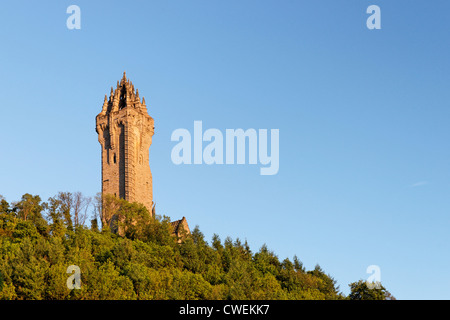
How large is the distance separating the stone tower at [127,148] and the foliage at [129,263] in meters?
4.95

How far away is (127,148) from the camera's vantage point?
89.2 m

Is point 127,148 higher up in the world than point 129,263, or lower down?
higher up

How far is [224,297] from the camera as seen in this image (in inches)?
2266

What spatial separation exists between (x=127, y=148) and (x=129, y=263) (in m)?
29.8

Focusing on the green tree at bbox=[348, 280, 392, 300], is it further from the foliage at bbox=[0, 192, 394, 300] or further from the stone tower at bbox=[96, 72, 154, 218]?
the stone tower at bbox=[96, 72, 154, 218]

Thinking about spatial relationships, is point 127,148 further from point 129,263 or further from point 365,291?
point 365,291

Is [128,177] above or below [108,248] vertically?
above

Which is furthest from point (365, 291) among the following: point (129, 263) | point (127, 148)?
point (127, 148)

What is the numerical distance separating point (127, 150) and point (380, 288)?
127ft

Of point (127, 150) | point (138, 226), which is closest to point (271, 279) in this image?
point (138, 226)

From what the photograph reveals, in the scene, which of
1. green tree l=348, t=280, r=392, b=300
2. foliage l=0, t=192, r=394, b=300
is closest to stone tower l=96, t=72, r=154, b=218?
foliage l=0, t=192, r=394, b=300

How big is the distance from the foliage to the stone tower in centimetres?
495

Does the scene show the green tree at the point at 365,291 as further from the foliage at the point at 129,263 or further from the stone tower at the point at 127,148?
the stone tower at the point at 127,148
